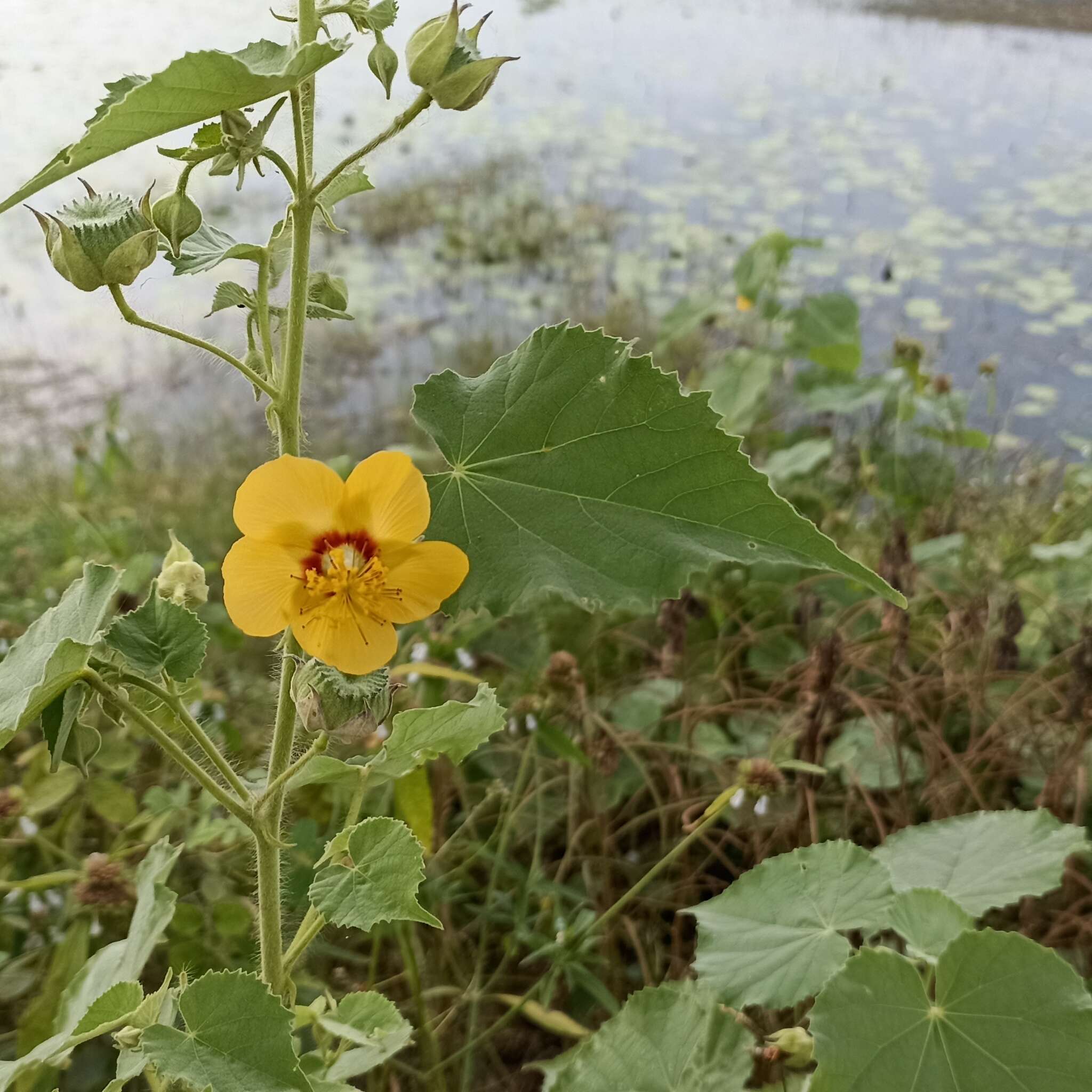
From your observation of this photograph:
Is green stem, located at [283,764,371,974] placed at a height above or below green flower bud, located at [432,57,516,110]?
below

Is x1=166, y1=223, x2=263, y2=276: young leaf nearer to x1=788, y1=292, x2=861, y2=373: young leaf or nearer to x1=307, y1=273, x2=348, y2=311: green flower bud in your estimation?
x1=307, y1=273, x2=348, y2=311: green flower bud

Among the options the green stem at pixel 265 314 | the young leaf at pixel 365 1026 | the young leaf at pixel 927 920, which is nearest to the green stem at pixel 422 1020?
the young leaf at pixel 365 1026

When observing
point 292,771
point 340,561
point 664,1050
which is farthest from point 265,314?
point 664,1050

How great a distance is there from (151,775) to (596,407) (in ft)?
3.84

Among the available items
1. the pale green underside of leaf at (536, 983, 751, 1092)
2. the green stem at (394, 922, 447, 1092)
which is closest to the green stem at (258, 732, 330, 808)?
the pale green underside of leaf at (536, 983, 751, 1092)

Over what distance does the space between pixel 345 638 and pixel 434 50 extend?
0.29 m

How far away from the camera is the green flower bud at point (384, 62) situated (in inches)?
17.8

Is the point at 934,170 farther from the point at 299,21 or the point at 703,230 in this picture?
the point at 299,21

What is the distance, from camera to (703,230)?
3779 millimetres

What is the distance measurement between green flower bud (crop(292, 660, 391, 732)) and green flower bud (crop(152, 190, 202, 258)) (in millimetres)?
221

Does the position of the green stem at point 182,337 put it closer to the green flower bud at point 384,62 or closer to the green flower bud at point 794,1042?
the green flower bud at point 384,62

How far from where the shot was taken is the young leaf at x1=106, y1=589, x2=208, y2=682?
482 millimetres

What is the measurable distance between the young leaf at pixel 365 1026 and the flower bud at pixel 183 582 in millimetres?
278

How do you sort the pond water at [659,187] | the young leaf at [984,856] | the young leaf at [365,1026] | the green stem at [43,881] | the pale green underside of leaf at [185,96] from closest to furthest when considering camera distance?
the pale green underside of leaf at [185,96] → the young leaf at [365,1026] → the young leaf at [984,856] → the green stem at [43,881] → the pond water at [659,187]
